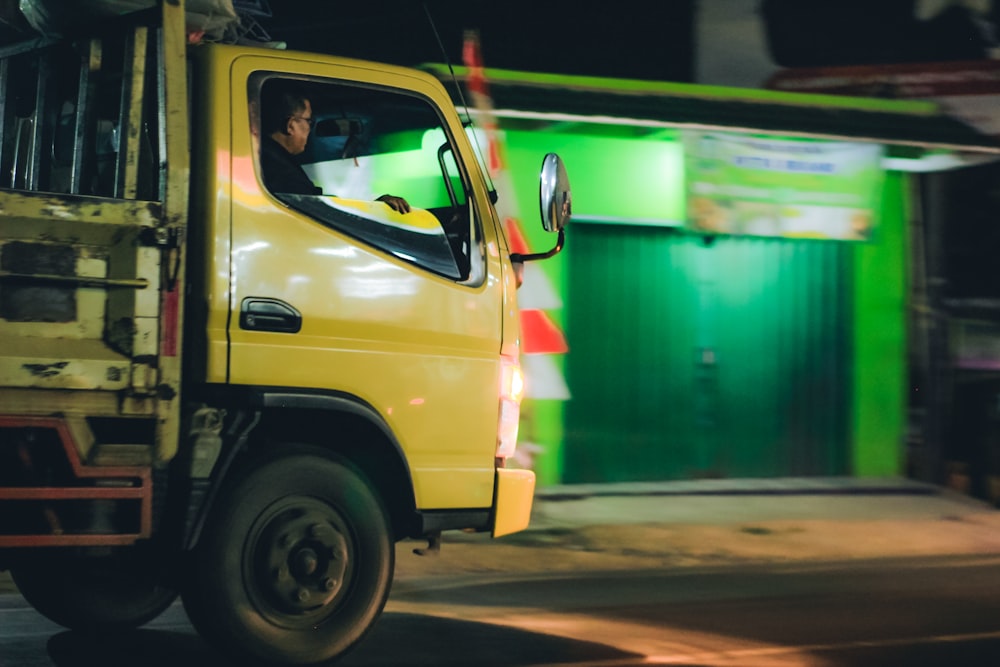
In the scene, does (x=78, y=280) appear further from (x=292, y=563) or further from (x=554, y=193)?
(x=554, y=193)

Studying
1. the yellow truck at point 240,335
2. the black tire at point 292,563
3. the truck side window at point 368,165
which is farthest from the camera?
the truck side window at point 368,165

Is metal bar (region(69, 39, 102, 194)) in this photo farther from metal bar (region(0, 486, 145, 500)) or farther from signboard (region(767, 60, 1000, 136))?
signboard (region(767, 60, 1000, 136))

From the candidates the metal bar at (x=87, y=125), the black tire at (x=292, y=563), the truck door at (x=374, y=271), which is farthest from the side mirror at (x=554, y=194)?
the metal bar at (x=87, y=125)

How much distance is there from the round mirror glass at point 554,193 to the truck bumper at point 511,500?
1.10 m

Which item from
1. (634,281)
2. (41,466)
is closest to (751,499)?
(634,281)

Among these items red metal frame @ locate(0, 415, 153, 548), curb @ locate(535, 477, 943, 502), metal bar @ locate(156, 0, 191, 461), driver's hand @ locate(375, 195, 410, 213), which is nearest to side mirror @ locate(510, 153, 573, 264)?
driver's hand @ locate(375, 195, 410, 213)

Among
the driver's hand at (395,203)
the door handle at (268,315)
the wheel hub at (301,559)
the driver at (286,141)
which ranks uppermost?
the driver at (286,141)

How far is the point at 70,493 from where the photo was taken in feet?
15.9

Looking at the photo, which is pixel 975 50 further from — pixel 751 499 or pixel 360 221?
pixel 360 221

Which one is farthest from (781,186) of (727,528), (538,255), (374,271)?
(374,271)

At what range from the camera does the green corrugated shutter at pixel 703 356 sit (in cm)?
1138

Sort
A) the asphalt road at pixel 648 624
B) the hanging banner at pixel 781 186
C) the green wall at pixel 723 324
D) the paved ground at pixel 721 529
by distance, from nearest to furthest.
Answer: the asphalt road at pixel 648 624, the paved ground at pixel 721 529, the hanging banner at pixel 781 186, the green wall at pixel 723 324

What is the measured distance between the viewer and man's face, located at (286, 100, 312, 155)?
5.53 meters

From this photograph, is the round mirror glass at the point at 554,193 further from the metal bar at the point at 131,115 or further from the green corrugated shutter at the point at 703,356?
the green corrugated shutter at the point at 703,356
